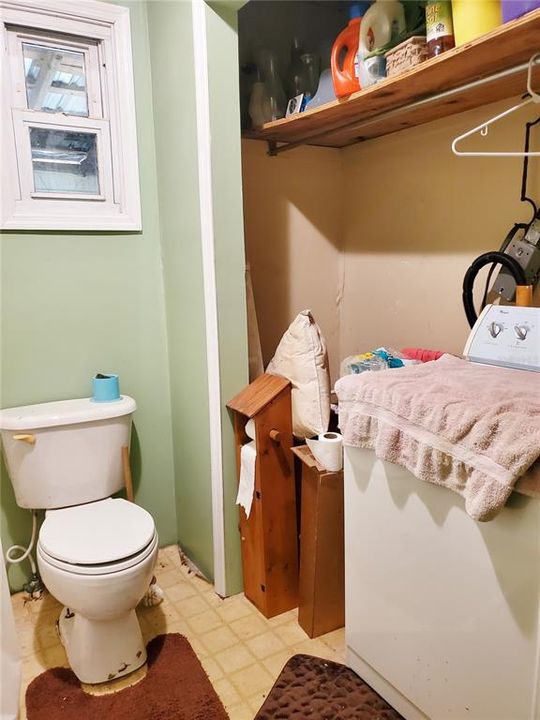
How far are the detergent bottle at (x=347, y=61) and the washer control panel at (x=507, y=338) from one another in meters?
0.78

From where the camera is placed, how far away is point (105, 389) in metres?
1.90

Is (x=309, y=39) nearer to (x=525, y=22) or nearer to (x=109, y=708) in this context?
(x=525, y=22)

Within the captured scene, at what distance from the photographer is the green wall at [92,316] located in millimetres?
1848

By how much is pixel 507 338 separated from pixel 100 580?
1.25 metres

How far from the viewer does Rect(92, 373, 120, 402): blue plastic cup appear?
6.23ft

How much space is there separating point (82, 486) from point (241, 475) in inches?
21.3

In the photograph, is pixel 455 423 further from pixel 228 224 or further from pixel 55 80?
pixel 55 80

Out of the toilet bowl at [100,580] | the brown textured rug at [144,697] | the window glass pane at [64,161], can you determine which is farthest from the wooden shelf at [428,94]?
the brown textured rug at [144,697]

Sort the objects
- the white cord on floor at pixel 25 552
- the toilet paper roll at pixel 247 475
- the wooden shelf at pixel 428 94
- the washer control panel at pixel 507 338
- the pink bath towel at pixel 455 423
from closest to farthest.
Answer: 1. the pink bath towel at pixel 455 423
2. the wooden shelf at pixel 428 94
3. the washer control panel at pixel 507 338
4. the toilet paper roll at pixel 247 475
5. the white cord on floor at pixel 25 552

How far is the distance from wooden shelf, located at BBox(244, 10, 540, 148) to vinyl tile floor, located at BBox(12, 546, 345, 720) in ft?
5.48

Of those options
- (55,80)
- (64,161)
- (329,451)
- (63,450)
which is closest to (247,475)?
(329,451)

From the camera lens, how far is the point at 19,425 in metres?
1.70

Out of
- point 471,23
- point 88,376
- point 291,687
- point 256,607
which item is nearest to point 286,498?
point 256,607

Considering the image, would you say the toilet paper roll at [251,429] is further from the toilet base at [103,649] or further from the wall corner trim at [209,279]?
the toilet base at [103,649]
